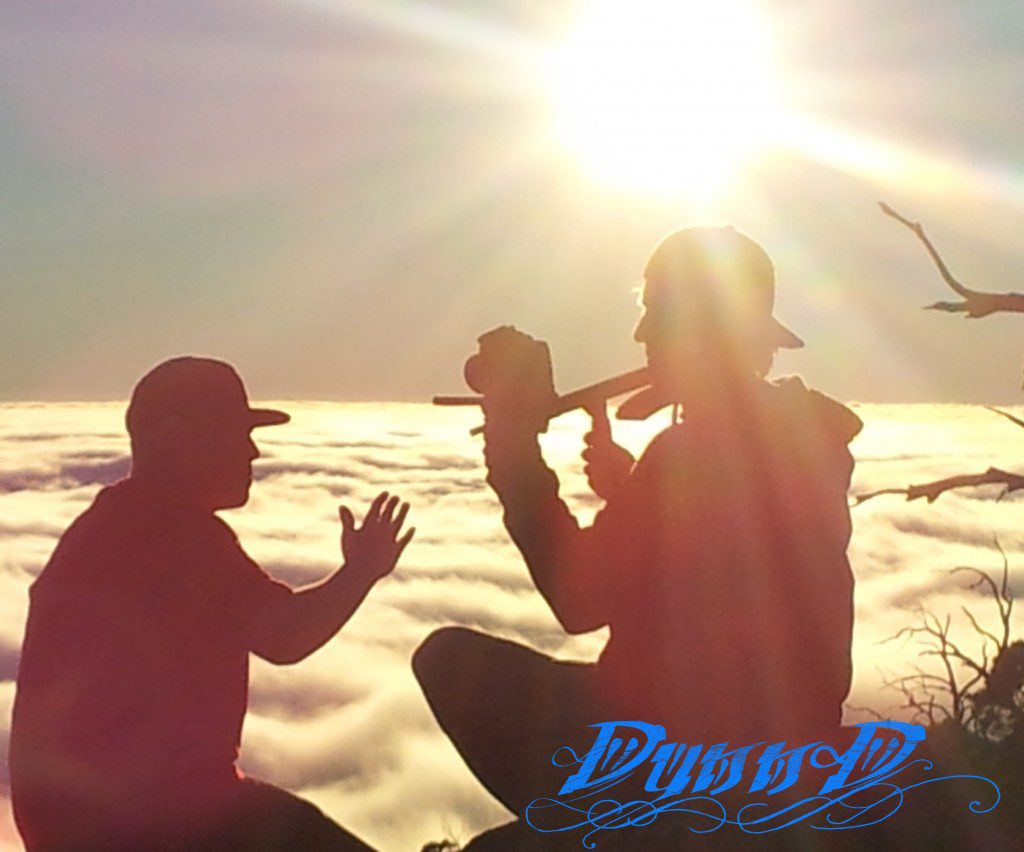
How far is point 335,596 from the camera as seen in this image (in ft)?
11.8

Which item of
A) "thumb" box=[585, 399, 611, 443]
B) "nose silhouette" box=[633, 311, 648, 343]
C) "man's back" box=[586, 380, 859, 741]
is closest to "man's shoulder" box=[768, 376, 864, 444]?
"man's back" box=[586, 380, 859, 741]

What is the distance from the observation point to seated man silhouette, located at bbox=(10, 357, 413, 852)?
3504mm

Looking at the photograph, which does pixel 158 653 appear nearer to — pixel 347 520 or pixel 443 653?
pixel 347 520

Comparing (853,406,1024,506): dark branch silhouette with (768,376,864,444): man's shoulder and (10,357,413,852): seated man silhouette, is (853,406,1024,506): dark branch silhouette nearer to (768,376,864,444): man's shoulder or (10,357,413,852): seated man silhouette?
(768,376,864,444): man's shoulder

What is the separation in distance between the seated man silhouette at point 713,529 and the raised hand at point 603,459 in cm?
68

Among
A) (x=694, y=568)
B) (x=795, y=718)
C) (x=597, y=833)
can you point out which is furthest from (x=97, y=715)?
(x=795, y=718)

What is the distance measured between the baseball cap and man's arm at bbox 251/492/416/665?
0.99 meters

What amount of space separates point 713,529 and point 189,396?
149 cm

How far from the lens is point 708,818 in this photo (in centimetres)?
362

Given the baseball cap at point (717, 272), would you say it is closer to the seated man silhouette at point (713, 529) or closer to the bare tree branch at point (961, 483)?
the seated man silhouette at point (713, 529)

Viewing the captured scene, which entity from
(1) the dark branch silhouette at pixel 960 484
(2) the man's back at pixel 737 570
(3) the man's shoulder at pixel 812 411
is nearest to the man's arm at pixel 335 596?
(2) the man's back at pixel 737 570

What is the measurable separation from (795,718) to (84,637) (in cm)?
196

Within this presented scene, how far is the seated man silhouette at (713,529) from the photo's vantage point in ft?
11.4

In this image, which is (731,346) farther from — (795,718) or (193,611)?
(193,611)
